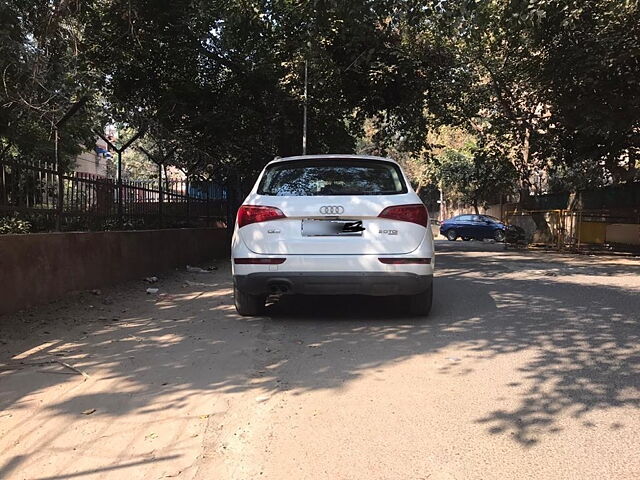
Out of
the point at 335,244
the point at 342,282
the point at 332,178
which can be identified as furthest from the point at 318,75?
the point at 342,282

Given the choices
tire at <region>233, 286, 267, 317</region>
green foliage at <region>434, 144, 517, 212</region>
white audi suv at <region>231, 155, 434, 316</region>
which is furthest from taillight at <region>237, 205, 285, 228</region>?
green foliage at <region>434, 144, 517, 212</region>

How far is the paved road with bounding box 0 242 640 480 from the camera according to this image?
304cm

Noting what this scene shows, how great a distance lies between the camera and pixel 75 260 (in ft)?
24.4

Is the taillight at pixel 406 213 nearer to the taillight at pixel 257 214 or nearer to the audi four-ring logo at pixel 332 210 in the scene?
the audi four-ring logo at pixel 332 210

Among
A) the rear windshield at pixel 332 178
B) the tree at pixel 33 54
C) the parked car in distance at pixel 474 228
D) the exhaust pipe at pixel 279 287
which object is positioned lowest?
Answer: the exhaust pipe at pixel 279 287

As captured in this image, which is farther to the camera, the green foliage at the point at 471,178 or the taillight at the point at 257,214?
the green foliage at the point at 471,178

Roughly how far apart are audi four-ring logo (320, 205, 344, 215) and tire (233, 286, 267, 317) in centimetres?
133

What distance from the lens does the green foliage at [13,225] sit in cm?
641

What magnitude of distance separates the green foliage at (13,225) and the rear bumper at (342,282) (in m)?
2.86

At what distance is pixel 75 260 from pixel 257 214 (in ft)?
9.97

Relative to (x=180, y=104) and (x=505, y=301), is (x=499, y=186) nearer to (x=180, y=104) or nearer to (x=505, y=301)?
(x=180, y=104)

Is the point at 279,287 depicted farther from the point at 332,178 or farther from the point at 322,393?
the point at 322,393

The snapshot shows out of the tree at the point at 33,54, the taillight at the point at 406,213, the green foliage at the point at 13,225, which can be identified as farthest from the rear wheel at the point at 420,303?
the tree at the point at 33,54

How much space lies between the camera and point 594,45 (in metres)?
13.1
